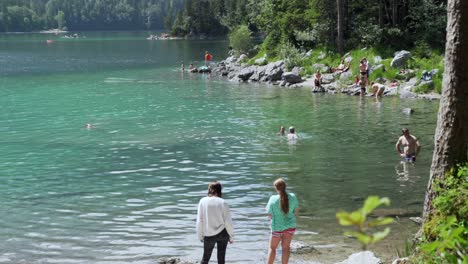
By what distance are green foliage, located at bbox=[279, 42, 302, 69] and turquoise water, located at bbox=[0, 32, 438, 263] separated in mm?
9340

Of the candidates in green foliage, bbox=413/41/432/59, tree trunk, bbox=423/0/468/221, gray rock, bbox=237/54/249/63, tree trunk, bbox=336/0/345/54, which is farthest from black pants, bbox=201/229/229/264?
gray rock, bbox=237/54/249/63

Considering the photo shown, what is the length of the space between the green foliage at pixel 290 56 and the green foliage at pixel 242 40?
2025 cm

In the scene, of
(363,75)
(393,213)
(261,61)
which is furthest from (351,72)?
(393,213)

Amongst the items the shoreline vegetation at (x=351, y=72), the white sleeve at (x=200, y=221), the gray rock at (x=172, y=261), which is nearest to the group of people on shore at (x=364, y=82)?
the shoreline vegetation at (x=351, y=72)

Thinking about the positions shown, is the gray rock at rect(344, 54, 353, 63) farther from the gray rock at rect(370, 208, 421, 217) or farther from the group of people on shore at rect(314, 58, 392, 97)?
the gray rock at rect(370, 208, 421, 217)

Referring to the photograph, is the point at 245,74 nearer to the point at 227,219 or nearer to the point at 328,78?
the point at 328,78

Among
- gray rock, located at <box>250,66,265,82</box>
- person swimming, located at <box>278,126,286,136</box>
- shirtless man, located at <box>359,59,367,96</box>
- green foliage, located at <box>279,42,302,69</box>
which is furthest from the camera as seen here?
gray rock, located at <box>250,66,265,82</box>

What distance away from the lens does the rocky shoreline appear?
41.4 metres

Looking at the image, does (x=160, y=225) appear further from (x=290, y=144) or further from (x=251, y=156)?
(x=290, y=144)

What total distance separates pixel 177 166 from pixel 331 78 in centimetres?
2809

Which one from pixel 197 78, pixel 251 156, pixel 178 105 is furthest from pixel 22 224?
pixel 197 78

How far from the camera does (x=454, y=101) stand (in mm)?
10766

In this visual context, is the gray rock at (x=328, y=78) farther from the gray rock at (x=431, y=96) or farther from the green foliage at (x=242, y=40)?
the green foliage at (x=242, y=40)

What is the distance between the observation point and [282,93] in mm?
46219
